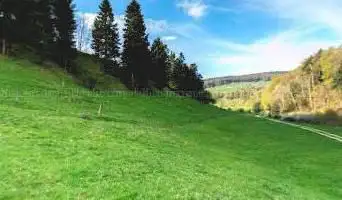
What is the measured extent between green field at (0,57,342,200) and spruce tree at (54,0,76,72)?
105 ft

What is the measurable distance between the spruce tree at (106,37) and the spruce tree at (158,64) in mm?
11381

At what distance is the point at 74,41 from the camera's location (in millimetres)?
107438

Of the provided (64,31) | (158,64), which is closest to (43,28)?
(64,31)

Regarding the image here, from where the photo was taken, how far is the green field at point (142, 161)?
2197 cm

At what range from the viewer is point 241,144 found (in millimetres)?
58781

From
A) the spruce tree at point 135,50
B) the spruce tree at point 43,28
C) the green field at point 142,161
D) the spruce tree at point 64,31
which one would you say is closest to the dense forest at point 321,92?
the spruce tree at point 135,50

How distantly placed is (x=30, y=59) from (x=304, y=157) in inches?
2530

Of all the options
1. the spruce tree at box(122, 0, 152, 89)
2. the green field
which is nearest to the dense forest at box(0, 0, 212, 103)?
the spruce tree at box(122, 0, 152, 89)

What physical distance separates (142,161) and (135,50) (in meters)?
87.2

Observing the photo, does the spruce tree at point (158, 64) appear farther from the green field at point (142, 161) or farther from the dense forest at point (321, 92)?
the dense forest at point (321, 92)

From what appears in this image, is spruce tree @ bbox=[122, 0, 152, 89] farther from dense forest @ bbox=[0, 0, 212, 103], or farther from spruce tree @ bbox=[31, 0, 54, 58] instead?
spruce tree @ bbox=[31, 0, 54, 58]

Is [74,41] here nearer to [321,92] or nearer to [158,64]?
[158,64]

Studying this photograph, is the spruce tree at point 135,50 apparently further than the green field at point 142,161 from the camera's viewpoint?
Yes

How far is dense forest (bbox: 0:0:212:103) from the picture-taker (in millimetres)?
99062
